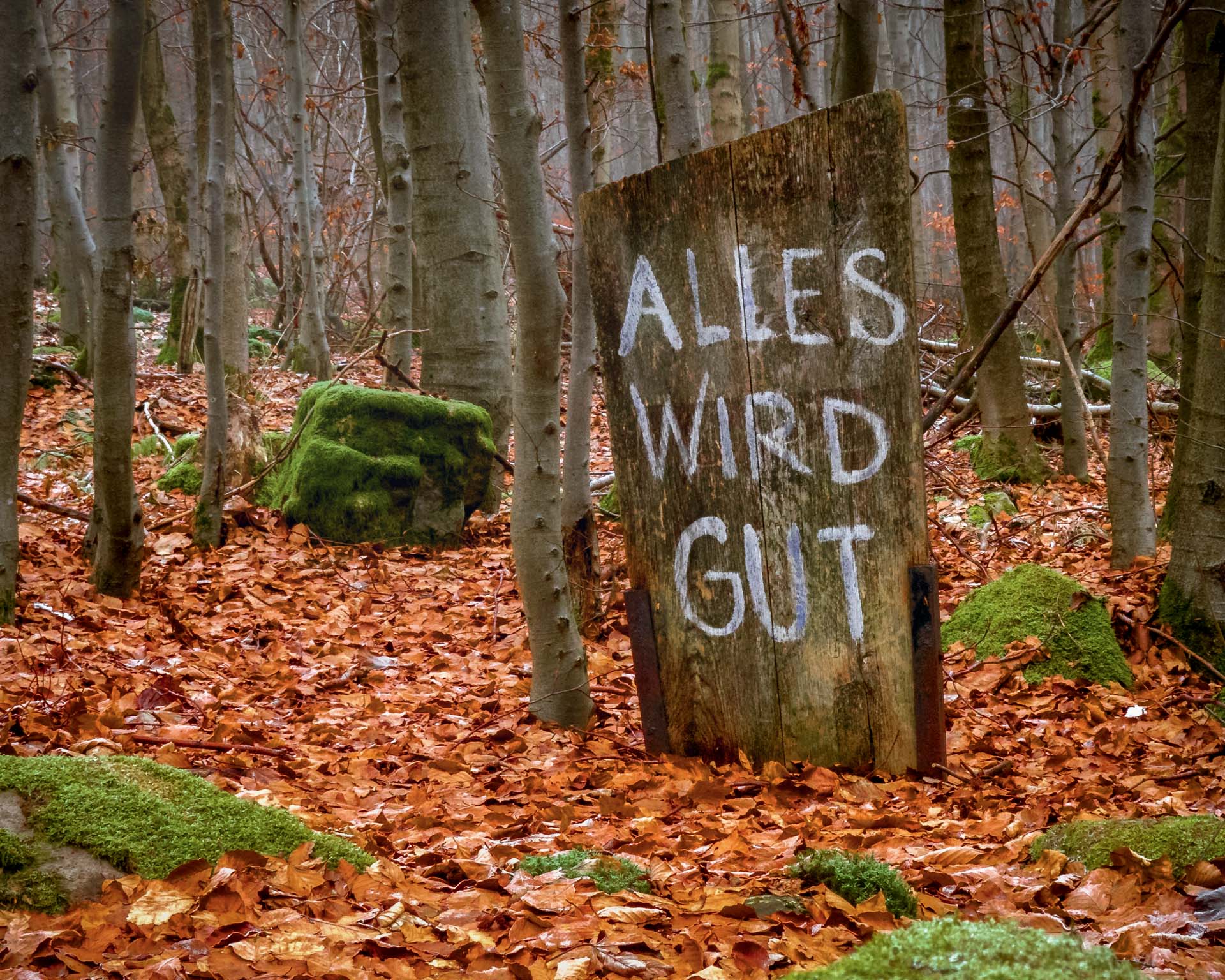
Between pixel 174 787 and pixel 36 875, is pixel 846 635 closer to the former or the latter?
pixel 174 787

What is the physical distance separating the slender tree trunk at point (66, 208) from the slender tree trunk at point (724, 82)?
20.9 ft

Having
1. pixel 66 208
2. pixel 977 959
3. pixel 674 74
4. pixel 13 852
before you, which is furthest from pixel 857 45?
pixel 66 208

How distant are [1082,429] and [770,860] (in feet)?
20.3

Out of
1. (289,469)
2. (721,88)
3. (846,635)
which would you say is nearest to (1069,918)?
(846,635)

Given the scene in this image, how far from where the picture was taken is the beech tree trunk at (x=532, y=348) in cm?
375

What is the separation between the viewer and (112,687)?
3809 mm

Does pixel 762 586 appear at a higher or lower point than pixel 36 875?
higher

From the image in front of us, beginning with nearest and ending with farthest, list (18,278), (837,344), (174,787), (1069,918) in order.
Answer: (1069,918)
(174,787)
(837,344)
(18,278)

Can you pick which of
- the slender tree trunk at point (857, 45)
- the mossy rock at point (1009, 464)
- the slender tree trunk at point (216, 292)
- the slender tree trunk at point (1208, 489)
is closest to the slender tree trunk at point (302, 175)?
the slender tree trunk at point (216, 292)

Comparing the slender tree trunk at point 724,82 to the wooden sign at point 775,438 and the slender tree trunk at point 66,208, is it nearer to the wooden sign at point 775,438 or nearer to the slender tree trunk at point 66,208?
the slender tree trunk at point 66,208

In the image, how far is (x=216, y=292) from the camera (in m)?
6.12

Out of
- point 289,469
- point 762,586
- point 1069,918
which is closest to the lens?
point 1069,918

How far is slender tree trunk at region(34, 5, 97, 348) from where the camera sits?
9.12 m

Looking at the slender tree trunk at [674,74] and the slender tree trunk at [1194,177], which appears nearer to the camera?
the slender tree trunk at [674,74]
